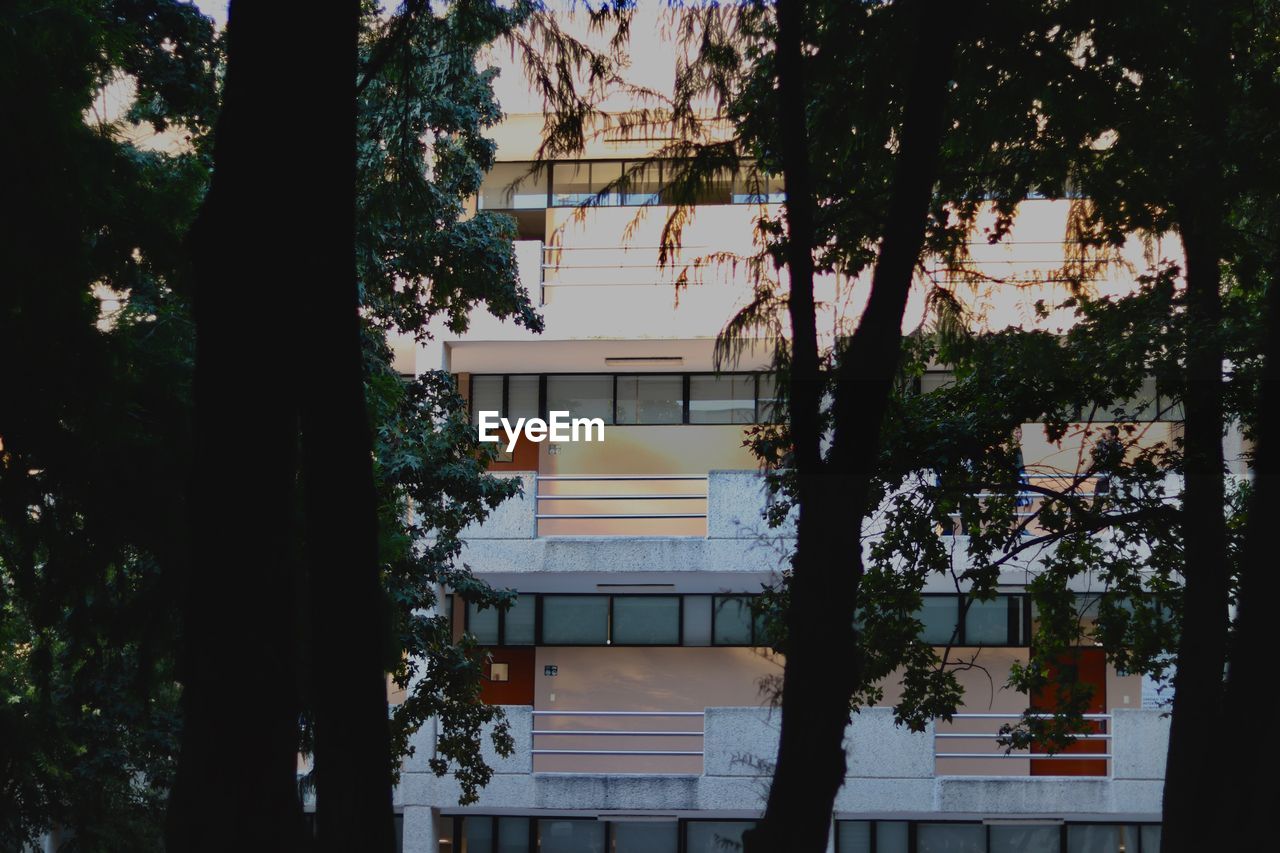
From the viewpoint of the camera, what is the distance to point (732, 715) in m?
18.2

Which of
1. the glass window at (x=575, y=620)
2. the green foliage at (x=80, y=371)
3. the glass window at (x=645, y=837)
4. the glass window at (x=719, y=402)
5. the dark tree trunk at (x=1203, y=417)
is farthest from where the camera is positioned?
the glass window at (x=719, y=402)

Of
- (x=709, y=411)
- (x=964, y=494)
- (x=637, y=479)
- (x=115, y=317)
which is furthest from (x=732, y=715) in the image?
(x=115, y=317)

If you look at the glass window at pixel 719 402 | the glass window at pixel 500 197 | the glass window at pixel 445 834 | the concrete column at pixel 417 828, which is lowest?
the glass window at pixel 445 834

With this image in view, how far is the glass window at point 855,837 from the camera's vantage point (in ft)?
65.3

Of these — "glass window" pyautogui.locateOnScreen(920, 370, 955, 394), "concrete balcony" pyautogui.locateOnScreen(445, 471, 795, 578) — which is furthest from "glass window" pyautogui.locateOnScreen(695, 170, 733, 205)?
"glass window" pyautogui.locateOnScreen(920, 370, 955, 394)

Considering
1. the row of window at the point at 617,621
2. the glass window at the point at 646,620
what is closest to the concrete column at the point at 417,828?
the row of window at the point at 617,621

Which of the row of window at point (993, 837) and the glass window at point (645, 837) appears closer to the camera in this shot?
the row of window at point (993, 837)

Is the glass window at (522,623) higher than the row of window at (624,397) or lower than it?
lower

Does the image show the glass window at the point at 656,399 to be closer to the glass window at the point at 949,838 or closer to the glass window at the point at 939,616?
the glass window at the point at 939,616

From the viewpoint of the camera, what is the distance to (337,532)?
526cm

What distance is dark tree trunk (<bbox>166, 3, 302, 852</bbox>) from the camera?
486 cm

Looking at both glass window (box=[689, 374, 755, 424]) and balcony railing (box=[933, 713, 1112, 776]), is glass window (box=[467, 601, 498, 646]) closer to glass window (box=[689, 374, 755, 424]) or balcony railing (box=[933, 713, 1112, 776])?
glass window (box=[689, 374, 755, 424])

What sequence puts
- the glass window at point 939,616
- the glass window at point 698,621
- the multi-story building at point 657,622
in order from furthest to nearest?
the glass window at point 698,621 < the glass window at point 939,616 < the multi-story building at point 657,622

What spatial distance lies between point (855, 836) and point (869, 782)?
252cm
